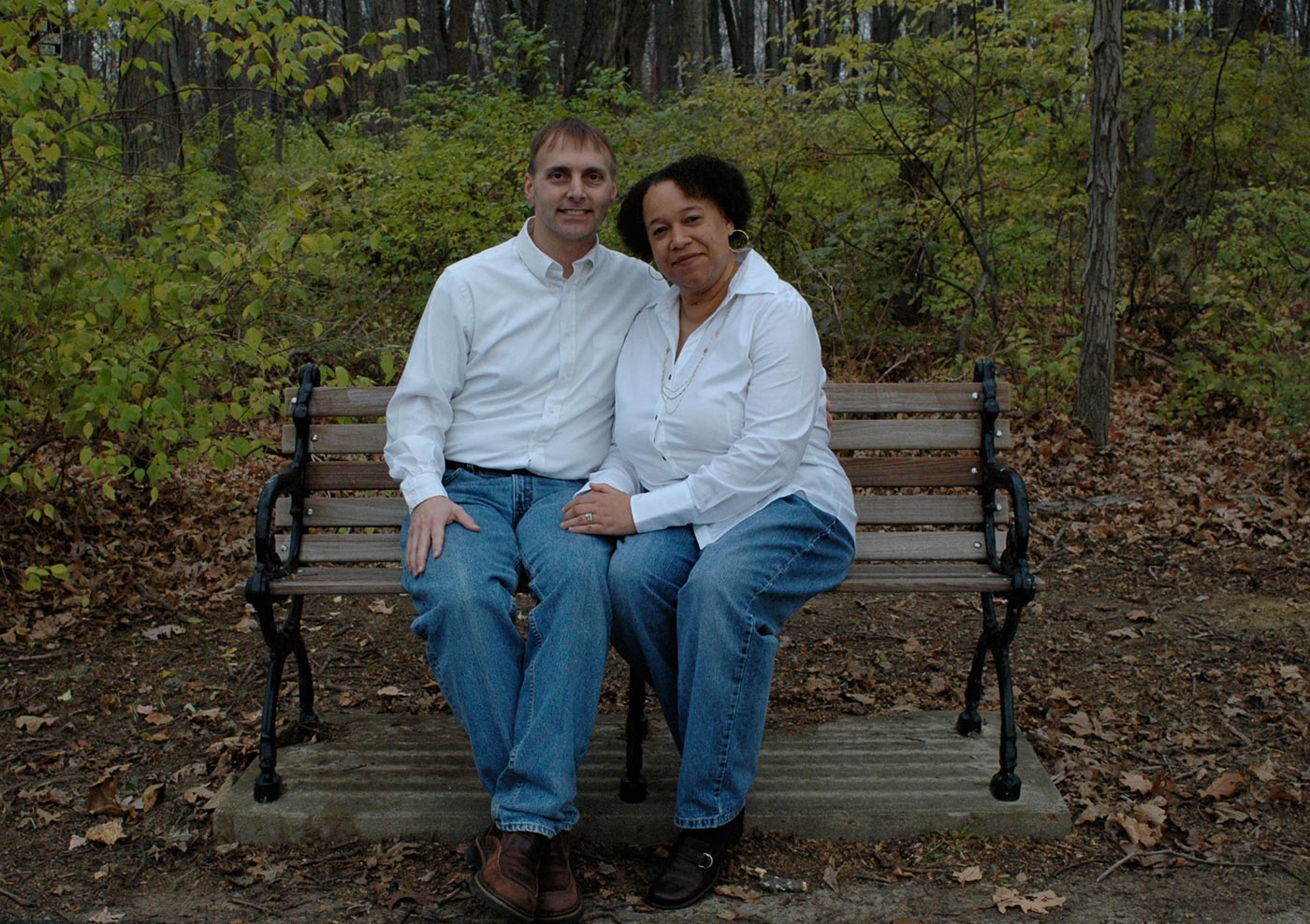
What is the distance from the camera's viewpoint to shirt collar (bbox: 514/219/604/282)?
3.50m

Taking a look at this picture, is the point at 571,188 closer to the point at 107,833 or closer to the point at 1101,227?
the point at 107,833

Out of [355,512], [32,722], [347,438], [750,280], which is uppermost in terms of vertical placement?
[750,280]

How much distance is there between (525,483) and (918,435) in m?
1.24

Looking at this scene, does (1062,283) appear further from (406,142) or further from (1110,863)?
(1110,863)

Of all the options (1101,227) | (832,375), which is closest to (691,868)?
(832,375)

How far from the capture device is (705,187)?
328cm

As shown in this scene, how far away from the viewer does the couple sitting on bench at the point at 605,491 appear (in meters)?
2.95

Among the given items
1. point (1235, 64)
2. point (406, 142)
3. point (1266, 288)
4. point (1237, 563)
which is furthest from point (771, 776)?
point (1235, 64)

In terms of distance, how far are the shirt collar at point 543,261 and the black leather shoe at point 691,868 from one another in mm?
1613

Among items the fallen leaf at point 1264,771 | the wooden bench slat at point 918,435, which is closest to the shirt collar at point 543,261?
the wooden bench slat at point 918,435

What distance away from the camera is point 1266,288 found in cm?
863

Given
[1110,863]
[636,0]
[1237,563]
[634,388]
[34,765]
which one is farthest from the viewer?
[636,0]

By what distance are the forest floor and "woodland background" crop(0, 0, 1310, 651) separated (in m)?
0.35

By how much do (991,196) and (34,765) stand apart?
283 inches
